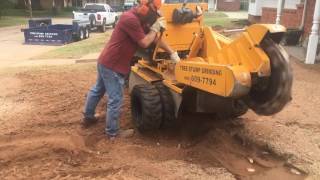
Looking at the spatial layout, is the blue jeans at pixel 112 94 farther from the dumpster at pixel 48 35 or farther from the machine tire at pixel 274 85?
the dumpster at pixel 48 35

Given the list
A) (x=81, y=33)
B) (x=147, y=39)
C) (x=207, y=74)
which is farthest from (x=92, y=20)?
(x=207, y=74)

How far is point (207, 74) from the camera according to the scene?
5316 millimetres

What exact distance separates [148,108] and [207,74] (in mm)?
1084

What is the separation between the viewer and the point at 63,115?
7.47 metres

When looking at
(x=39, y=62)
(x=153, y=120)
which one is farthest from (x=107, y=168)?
(x=39, y=62)

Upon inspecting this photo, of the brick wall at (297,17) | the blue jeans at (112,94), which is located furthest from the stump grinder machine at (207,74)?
the brick wall at (297,17)

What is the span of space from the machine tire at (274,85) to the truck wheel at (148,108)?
4.40 feet

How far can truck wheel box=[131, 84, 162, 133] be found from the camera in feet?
19.7

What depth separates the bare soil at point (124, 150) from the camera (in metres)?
5.07

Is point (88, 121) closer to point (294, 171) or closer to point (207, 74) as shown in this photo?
point (207, 74)

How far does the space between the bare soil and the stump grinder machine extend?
0.36 m

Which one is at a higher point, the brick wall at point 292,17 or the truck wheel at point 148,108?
the brick wall at point 292,17

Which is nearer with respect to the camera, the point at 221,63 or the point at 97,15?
the point at 221,63

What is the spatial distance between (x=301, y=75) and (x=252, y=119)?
15.1 feet
